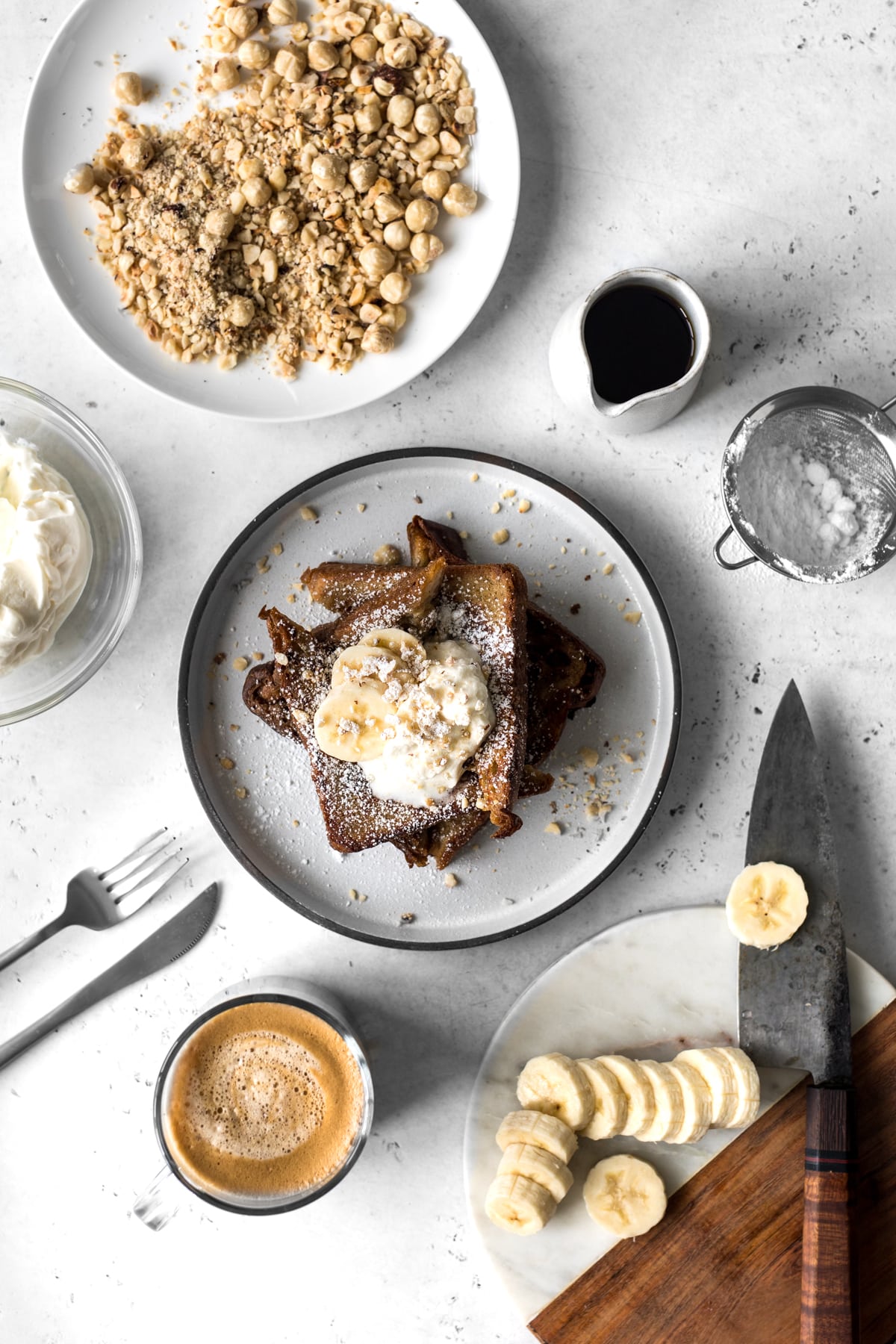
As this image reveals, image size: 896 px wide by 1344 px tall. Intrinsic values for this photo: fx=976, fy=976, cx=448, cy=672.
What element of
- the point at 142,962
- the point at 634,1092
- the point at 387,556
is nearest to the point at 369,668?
the point at 387,556

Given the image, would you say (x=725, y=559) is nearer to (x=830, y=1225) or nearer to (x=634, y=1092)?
(x=634, y=1092)

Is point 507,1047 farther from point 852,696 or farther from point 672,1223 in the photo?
point 852,696

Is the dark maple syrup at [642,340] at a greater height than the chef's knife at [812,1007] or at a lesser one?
greater

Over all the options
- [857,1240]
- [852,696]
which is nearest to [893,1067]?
[857,1240]

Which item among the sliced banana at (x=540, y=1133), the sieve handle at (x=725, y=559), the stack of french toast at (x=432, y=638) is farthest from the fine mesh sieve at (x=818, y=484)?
the sliced banana at (x=540, y=1133)

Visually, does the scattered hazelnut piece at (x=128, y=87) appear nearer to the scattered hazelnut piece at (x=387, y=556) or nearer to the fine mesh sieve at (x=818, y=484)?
the scattered hazelnut piece at (x=387, y=556)

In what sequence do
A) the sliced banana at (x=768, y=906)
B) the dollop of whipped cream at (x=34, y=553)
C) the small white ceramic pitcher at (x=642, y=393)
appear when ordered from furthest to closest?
the sliced banana at (x=768, y=906) < the small white ceramic pitcher at (x=642, y=393) < the dollop of whipped cream at (x=34, y=553)

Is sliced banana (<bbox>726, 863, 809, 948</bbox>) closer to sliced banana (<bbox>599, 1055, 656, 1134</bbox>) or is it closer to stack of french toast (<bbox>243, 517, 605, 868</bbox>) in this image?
sliced banana (<bbox>599, 1055, 656, 1134</bbox>)
